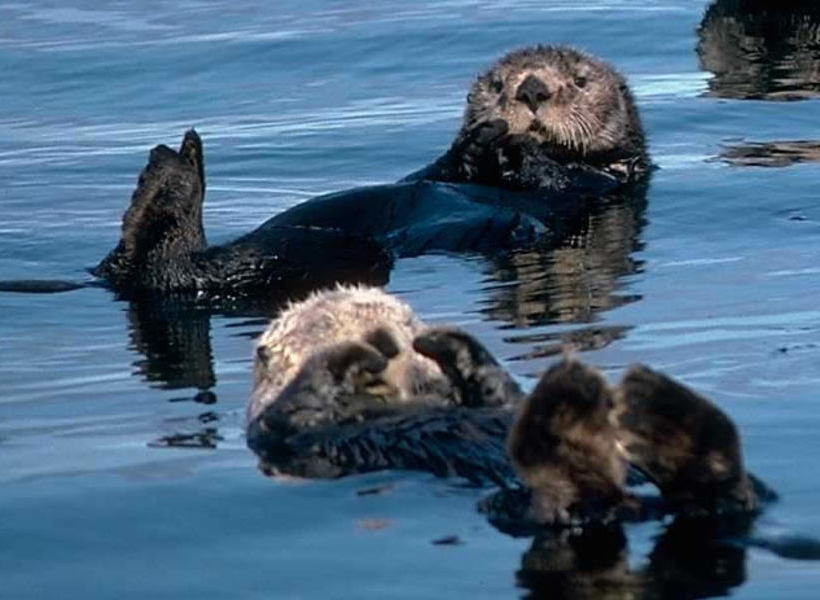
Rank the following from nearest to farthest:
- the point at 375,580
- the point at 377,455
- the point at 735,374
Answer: the point at 375,580
the point at 377,455
the point at 735,374

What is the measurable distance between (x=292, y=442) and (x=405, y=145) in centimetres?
639

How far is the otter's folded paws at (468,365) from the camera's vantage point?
18.5 feet

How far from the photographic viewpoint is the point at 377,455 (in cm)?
551

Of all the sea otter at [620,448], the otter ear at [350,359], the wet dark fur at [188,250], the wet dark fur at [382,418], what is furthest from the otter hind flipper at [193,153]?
the sea otter at [620,448]

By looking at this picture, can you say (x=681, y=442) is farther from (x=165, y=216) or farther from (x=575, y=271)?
(x=575, y=271)

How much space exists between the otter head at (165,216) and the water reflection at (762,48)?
5046 mm

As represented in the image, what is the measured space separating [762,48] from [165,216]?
6801mm

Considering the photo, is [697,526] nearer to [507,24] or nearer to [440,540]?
[440,540]

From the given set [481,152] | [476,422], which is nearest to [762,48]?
[481,152]

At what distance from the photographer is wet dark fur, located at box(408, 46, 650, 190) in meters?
10.2

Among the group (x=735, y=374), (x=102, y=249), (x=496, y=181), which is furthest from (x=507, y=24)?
(x=735, y=374)

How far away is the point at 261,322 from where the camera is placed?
8094 millimetres

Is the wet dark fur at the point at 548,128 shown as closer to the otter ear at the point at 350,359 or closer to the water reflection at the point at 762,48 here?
the water reflection at the point at 762,48

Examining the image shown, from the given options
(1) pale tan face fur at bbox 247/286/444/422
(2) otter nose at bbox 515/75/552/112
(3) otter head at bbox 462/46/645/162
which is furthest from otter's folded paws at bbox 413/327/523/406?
(2) otter nose at bbox 515/75/552/112
